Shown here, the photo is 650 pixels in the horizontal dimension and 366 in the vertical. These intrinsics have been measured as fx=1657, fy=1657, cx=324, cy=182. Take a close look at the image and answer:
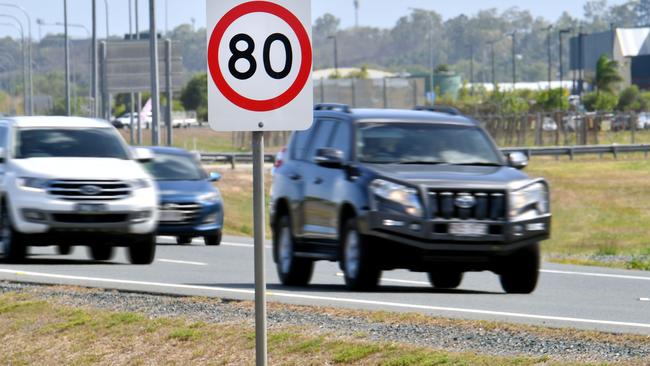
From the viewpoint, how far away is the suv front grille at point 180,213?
89.7 ft

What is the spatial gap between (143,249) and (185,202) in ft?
18.4

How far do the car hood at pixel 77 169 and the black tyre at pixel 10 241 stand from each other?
2.04 feet

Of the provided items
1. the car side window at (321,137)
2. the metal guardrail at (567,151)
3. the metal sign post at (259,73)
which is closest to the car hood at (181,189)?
the car side window at (321,137)

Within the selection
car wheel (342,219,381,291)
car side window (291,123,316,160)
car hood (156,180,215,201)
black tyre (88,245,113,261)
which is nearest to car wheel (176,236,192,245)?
car hood (156,180,215,201)

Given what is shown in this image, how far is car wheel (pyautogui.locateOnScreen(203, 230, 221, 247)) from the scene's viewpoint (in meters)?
28.2

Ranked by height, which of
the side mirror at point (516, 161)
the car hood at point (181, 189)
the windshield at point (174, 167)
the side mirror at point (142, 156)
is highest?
the side mirror at point (516, 161)

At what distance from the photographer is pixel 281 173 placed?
19.1m

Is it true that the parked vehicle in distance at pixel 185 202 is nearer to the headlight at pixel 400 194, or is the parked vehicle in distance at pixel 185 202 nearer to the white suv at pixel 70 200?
the white suv at pixel 70 200

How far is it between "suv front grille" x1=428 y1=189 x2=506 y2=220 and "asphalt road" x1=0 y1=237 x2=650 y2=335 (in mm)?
810

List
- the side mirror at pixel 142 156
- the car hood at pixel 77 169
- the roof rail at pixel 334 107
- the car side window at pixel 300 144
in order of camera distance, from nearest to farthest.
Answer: the roof rail at pixel 334 107, the car side window at pixel 300 144, the car hood at pixel 77 169, the side mirror at pixel 142 156

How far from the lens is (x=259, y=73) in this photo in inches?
324

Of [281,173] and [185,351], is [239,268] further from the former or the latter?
[185,351]

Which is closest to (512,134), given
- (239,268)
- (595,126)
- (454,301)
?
(595,126)

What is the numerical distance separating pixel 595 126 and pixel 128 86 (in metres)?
30.8
